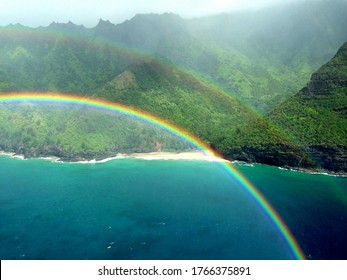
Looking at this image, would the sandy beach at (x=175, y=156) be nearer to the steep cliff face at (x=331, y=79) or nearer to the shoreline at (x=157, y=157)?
the shoreline at (x=157, y=157)

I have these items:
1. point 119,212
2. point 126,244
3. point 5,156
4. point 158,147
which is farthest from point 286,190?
point 5,156

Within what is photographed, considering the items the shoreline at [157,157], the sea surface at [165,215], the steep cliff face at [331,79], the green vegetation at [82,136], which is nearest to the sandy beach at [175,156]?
the shoreline at [157,157]

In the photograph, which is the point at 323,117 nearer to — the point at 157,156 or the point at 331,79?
the point at 331,79

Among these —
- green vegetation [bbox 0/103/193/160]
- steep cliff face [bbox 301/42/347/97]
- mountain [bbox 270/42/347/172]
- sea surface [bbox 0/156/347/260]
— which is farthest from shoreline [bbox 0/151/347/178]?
steep cliff face [bbox 301/42/347/97]

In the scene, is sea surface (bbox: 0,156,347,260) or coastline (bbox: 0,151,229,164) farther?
coastline (bbox: 0,151,229,164)

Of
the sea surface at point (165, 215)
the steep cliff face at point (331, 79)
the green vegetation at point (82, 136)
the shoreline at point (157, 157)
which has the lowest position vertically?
the sea surface at point (165, 215)

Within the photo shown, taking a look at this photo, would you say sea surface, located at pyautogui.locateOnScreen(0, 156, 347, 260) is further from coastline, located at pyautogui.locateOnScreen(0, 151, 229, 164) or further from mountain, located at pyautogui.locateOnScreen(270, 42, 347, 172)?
coastline, located at pyautogui.locateOnScreen(0, 151, 229, 164)

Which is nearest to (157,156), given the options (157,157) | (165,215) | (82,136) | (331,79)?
(157,157)
